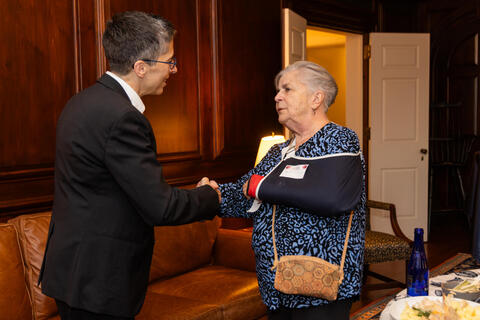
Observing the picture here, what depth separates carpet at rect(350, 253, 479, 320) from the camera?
3.58 metres

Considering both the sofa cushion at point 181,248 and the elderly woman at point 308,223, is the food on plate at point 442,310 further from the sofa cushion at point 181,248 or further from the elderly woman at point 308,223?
the sofa cushion at point 181,248

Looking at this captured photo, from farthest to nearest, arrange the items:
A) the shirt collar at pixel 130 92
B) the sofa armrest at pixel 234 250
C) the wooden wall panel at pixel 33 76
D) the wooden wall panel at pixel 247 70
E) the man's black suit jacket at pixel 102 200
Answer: the wooden wall panel at pixel 247 70
the sofa armrest at pixel 234 250
the wooden wall panel at pixel 33 76
the shirt collar at pixel 130 92
the man's black suit jacket at pixel 102 200

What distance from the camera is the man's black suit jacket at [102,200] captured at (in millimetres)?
1467

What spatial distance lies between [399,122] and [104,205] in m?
4.88

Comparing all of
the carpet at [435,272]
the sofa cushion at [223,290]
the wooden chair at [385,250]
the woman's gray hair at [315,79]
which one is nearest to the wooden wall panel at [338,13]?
the wooden chair at [385,250]

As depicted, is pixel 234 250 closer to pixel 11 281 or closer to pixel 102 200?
pixel 11 281

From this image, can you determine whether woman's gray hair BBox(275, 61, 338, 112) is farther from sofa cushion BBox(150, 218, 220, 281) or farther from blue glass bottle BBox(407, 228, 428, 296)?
sofa cushion BBox(150, 218, 220, 281)

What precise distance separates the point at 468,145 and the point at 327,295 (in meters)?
5.07

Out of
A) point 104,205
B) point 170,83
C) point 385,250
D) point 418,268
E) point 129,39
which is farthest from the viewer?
point 385,250

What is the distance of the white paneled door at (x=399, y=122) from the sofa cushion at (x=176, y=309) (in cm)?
356

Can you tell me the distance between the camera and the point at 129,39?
5.29 ft

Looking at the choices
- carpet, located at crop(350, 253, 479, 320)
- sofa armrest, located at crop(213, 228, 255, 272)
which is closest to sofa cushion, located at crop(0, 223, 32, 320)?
sofa armrest, located at crop(213, 228, 255, 272)

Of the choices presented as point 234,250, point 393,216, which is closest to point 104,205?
point 234,250

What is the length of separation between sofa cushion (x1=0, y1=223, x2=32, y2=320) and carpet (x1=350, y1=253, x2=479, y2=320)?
7.01 ft
